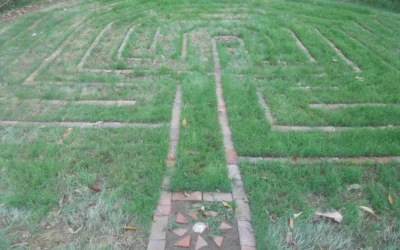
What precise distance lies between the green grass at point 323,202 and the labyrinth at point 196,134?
0.01m

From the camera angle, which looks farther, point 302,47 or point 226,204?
point 302,47

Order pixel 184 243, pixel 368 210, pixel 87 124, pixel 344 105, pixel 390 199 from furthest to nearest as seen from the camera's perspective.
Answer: pixel 344 105
pixel 87 124
pixel 390 199
pixel 368 210
pixel 184 243

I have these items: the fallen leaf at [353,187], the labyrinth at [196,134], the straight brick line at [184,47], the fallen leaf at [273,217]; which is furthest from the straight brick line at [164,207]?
the straight brick line at [184,47]

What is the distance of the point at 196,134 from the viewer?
3.41m

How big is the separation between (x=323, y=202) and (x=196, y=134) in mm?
1333

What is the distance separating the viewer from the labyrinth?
2.54 meters

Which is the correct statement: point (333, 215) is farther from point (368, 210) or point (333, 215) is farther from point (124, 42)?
point (124, 42)

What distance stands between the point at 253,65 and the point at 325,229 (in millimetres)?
2857

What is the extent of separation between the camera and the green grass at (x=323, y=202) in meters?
2.45

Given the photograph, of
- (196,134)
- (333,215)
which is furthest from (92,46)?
(333,215)

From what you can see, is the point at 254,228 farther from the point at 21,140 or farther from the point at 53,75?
the point at 53,75

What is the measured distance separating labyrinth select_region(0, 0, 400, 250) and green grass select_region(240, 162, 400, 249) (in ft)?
0.04

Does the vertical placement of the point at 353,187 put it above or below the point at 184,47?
below

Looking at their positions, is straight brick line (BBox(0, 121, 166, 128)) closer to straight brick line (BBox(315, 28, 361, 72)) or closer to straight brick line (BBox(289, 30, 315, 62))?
straight brick line (BBox(289, 30, 315, 62))
